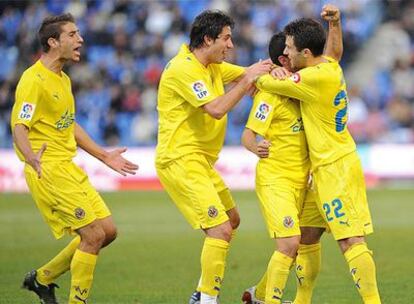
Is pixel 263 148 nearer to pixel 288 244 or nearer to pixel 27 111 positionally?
pixel 288 244

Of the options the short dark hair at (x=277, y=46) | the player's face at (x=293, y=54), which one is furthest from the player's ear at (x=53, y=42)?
the player's face at (x=293, y=54)

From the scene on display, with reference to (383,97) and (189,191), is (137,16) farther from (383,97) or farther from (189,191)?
(189,191)

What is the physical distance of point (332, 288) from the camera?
11742 millimetres

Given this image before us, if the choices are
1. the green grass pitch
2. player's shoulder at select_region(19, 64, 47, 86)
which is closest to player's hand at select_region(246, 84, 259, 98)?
player's shoulder at select_region(19, 64, 47, 86)

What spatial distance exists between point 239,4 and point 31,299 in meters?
19.9

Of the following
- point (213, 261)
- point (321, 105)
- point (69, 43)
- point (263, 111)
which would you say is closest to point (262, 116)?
point (263, 111)

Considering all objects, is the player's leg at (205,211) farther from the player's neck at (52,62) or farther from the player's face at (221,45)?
the player's neck at (52,62)

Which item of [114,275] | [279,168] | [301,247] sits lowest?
[114,275]

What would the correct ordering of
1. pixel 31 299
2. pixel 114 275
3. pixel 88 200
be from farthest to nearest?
pixel 114 275 < pixel 31 299 < pixel 88 200

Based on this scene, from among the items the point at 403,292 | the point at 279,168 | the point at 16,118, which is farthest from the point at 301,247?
the point at 16,118

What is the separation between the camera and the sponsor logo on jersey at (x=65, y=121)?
33.3 ft

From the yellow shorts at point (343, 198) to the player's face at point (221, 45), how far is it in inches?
60.3

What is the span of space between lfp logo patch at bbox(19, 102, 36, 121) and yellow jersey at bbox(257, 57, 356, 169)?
219 cm

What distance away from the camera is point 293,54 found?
9.32 meters
